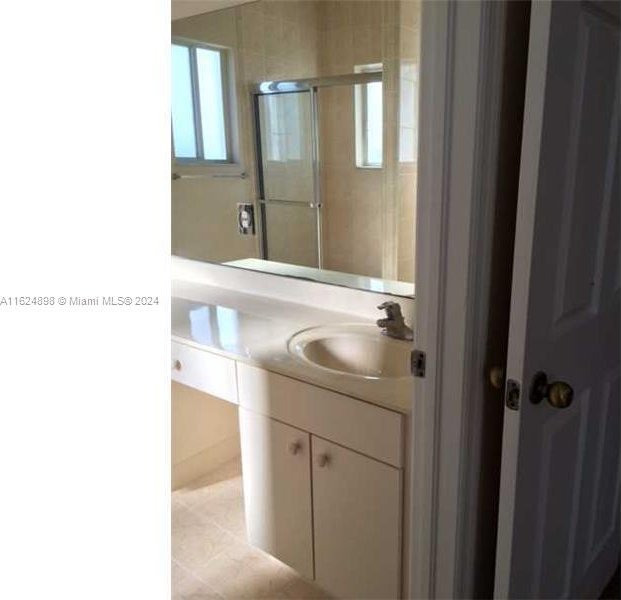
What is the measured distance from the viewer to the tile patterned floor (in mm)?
1722

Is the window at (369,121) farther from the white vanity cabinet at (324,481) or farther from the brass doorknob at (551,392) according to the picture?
the brass doorknob at (551,392)

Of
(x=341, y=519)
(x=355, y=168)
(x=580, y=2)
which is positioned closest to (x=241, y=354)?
(x=341, y=519)

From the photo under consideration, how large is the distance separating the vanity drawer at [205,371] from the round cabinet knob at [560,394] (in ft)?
2.82

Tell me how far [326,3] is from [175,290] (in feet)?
4.09

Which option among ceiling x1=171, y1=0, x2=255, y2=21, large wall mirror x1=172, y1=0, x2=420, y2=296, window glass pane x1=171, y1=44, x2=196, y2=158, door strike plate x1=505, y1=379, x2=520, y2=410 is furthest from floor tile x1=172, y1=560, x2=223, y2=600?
ceiling x1=171, y1=0, x2=255, y2=21

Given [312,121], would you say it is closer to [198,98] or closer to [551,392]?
[198,98]

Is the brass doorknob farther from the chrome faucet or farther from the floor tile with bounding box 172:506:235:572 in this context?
the floor tile with bounding box 172:506:235:572

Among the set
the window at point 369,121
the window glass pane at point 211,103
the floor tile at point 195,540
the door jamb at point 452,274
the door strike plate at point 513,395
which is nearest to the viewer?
the door jamb at point 452,274

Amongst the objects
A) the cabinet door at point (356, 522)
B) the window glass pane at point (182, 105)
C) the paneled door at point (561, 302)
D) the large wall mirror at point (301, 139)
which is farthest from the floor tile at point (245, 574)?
the window glass pane at point (182, 105)

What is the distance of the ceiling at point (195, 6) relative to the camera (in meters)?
2.03

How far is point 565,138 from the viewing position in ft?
3.07
